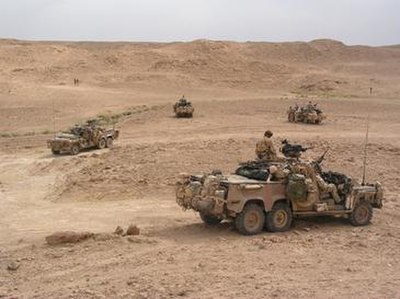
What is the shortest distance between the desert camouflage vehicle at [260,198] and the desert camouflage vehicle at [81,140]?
13.4 m

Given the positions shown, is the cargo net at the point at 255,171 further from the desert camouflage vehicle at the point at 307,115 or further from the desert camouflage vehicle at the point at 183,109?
the desert camouflage vehicle at the point at 183,109

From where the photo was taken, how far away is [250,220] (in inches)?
591

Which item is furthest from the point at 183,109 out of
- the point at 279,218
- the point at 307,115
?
the point at 279,218

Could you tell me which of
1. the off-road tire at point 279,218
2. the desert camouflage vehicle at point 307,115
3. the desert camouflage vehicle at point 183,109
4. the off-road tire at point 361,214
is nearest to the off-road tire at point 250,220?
the off-road tire at point 279,218

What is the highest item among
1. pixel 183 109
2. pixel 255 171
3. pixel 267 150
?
pixel 267 150

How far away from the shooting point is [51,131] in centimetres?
3700

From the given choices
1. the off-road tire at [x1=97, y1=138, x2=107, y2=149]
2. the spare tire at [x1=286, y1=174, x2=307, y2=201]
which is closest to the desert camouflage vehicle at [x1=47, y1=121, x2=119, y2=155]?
A: the off-road tire at [x1=97, y1=138, x2=107, y2=149]

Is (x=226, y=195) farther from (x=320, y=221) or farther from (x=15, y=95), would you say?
(x=15, y=95)

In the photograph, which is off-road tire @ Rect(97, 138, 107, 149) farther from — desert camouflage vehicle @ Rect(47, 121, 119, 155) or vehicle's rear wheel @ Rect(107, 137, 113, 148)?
vehicle's rear wheel @ Rect(107, 137, 113, 148)

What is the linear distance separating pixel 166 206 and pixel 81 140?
11317 mm

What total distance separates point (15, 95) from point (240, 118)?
19318 millimetres

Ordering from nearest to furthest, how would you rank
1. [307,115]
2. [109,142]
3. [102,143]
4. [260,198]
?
[260,198]
[102,143]
[109,142]
[307,115]

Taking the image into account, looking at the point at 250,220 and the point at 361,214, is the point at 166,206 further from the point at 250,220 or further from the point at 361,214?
the point at 361,214

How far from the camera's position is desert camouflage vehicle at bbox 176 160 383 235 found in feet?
48.2
